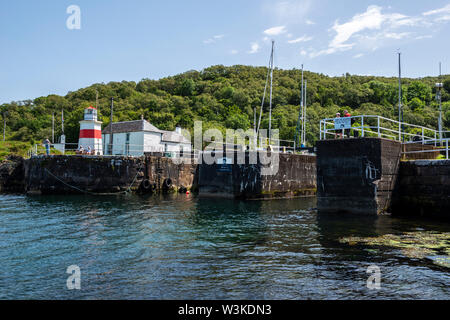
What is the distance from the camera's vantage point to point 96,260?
8.86 metres

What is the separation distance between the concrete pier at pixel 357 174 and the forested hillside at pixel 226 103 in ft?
158

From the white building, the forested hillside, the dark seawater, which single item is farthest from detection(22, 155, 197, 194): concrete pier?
the forested hillside

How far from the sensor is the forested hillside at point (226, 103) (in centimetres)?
7256

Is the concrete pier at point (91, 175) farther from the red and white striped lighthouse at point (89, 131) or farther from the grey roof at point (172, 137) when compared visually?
the grey roof at point (172, 137)

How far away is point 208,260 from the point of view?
879 cm

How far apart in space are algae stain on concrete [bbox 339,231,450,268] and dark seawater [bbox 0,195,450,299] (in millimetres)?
421

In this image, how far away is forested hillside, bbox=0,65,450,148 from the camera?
7256 cm

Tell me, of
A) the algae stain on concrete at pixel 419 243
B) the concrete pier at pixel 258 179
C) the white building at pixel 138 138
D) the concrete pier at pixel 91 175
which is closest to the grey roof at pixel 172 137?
the white building at pixel 138 138

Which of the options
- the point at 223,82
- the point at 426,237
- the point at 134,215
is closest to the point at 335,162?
the point at 426,237

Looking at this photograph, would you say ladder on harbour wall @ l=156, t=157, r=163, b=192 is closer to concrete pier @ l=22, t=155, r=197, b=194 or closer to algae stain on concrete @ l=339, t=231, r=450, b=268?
concrete pier @ l=22, t=155, r=197, b=194

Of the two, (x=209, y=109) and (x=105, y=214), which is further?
(x=209, y=109)

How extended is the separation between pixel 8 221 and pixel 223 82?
103119 millimetres

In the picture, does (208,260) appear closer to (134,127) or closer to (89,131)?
(89,131)

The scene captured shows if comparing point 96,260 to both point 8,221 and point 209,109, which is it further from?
point 209,109
